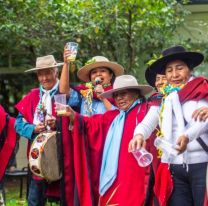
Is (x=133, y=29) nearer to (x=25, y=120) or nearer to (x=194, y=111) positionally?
(x=25, y=120)

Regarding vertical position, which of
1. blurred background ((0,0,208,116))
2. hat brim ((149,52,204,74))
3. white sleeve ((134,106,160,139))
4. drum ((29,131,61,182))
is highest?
blurred background ((0,0,208,116))

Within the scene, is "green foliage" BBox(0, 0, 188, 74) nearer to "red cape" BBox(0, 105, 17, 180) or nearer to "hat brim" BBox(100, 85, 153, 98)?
"red cape" BBox(0, 105, 17, 180)

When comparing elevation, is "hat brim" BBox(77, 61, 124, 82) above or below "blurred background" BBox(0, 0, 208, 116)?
below

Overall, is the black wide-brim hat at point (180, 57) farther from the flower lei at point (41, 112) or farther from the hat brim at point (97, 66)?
the flower lei at point (41, 112)

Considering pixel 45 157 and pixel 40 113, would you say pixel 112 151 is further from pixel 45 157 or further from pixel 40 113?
pixel 40 113

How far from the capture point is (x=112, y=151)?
4801 millimetres

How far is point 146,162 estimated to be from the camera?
435cm

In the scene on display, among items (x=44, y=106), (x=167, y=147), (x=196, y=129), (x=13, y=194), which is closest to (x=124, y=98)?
(x=44, y=106)

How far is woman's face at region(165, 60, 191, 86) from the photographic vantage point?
4137 mm

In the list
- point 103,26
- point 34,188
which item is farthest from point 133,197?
point 103,26

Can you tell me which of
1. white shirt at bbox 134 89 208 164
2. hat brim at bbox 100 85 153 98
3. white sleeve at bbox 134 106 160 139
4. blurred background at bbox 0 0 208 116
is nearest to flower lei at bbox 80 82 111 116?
hat brim at bbox 100 85 153 98

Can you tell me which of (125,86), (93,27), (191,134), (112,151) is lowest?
(112,151)

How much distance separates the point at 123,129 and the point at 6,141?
1707 mm

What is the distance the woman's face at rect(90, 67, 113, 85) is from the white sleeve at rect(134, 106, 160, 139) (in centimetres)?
105
